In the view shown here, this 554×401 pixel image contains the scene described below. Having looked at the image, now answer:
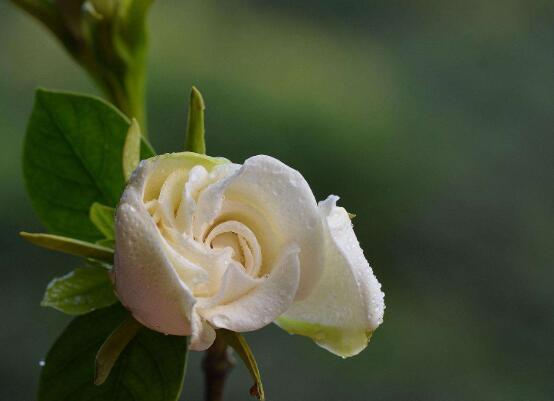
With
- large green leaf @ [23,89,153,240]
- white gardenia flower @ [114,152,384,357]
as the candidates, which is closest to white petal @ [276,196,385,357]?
white gardenia flower @ [114,152,384,357]

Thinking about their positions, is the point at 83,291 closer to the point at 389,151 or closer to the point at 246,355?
the point at 246,355

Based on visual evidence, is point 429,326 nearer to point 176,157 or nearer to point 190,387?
point 190,387

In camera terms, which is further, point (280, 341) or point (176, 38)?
point (176, 38)

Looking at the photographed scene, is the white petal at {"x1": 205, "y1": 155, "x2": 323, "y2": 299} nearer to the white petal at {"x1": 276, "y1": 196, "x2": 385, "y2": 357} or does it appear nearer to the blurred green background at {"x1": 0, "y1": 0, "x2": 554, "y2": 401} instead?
the white petal at {"x1": 276, "y1": 196, "x2": 385, "y2": 357}

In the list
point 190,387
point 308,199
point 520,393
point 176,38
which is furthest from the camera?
point 176,38

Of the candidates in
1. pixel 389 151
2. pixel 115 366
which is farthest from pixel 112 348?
pixel 389 151

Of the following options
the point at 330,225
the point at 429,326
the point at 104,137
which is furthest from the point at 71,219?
the point at 429,326
